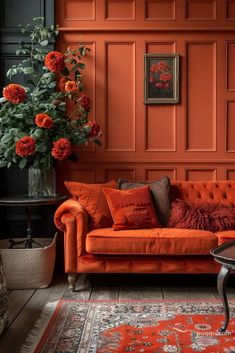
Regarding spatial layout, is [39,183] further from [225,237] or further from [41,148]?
[225,237]

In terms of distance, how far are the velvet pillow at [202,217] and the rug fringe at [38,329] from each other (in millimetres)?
1185

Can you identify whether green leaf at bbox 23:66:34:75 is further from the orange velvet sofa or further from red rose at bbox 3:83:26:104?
the orange velvet sofa

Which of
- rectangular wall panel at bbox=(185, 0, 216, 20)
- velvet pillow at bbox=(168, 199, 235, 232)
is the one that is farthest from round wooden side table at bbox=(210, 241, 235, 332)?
rectangular wall panel at bbox=(185, 0, 216, 20)

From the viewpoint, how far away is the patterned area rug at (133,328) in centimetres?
261

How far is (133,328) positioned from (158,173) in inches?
79.9

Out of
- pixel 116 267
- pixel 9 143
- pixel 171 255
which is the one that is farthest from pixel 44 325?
pixel 9 143

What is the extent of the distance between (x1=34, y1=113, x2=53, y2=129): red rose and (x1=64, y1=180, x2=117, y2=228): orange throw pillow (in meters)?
0.53

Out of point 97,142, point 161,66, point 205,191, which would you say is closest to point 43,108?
point 97,142

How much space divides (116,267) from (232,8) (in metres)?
2.64

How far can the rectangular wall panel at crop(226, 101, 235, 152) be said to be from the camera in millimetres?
4668

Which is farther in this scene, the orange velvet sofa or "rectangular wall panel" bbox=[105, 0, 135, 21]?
"rectangular wall panel" bbox=[105, 0, 135, 21]

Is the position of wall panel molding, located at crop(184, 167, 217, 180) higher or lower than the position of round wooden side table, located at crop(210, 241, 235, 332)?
higher

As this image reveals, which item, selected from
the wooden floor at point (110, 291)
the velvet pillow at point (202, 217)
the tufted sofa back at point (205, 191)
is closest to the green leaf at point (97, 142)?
the tufted sofa back at point (205, 191)

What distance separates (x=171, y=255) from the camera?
3.74 metres
